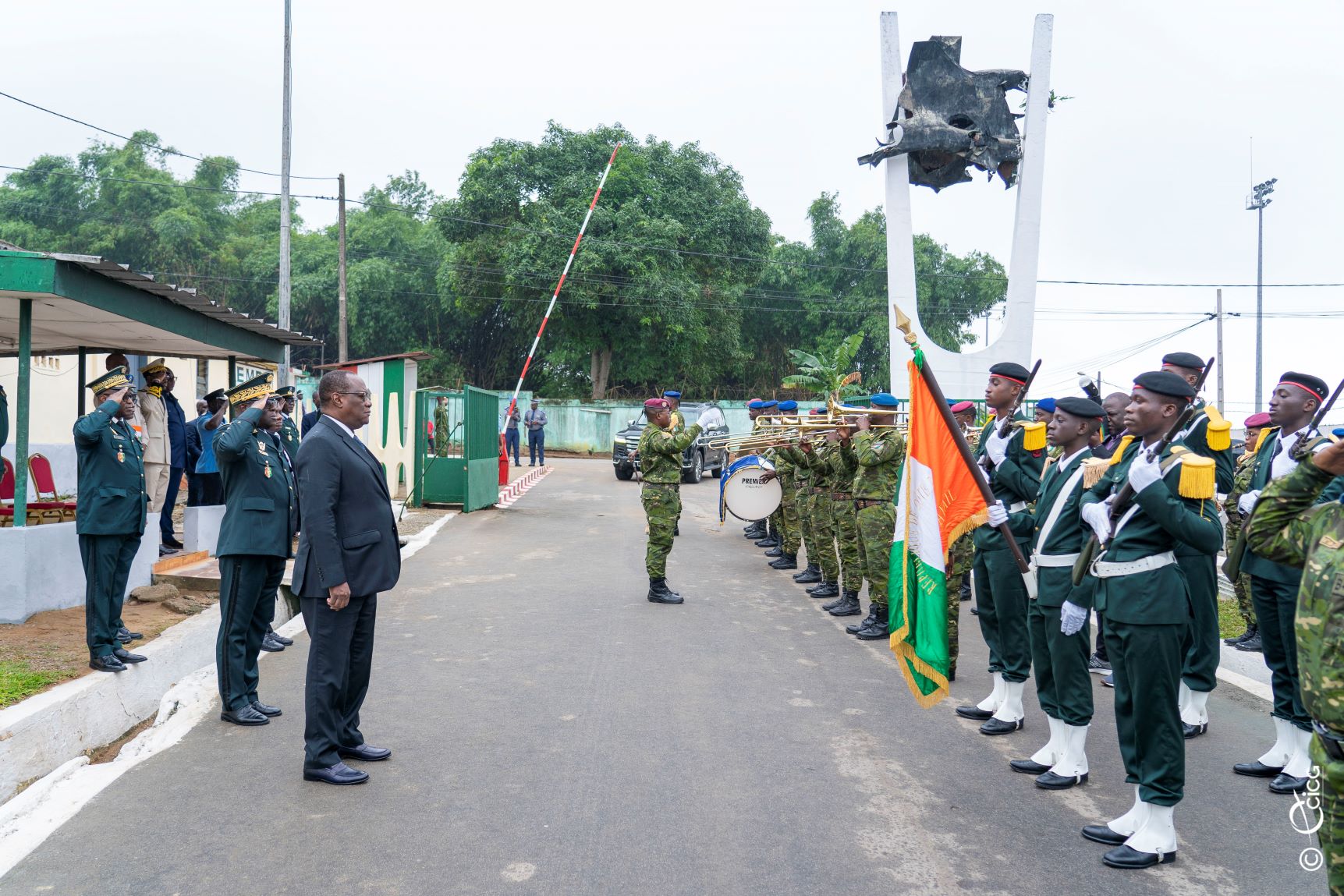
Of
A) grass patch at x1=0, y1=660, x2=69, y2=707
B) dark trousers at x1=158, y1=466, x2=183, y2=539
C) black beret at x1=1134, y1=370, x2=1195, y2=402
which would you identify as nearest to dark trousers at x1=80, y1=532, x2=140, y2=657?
grass patch at x1=0, y1=660, x2=69, y2=707

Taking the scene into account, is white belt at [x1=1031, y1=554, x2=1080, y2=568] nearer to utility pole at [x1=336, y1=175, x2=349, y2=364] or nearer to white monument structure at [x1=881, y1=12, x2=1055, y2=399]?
white monument structure at [x1=881, y1=12, x2=1055, y2=399]

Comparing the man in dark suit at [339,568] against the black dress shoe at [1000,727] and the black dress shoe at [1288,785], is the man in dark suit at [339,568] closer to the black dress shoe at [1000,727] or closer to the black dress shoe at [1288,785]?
the black dress shoe at [1000,727]

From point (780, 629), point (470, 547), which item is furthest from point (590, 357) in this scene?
point (780, 629)

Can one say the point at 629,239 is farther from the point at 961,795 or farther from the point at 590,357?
the point at 961,795

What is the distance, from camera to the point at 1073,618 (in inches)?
171

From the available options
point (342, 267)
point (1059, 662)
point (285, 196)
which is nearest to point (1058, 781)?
point (1059, 662)

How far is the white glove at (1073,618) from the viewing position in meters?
4.35

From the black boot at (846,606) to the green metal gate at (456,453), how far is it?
7.95 m

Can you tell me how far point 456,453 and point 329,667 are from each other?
490 inches

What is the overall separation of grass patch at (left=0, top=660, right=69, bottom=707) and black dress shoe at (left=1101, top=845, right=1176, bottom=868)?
5399mm

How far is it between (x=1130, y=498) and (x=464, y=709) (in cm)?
387

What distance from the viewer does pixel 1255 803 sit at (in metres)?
4.48

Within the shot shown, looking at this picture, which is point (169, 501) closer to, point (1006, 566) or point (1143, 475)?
point (1006, 566)

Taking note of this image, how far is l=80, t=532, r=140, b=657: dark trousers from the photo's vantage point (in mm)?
5902
